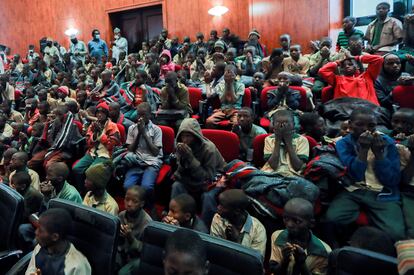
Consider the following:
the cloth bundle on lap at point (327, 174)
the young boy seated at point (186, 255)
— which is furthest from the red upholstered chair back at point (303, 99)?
the young boy seated at point (186, 255)

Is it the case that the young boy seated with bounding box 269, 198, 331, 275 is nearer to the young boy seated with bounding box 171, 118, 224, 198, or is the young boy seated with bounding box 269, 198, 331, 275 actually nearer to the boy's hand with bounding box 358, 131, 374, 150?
the boy's hand with bounding box 358, 131, 374, 150

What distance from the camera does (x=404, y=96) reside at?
3482mm

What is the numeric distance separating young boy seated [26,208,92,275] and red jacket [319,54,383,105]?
2997mm

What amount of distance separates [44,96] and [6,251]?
13.1 feet

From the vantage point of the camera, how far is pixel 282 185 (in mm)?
2436

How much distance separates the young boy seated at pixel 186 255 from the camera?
1.28m

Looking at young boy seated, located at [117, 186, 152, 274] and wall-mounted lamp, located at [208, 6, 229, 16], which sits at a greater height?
wall-mounted lamp, located at [208, 6, 229, 16]

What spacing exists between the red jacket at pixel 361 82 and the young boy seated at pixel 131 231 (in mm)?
2465

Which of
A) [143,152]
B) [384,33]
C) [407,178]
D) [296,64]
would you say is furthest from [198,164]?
[384,33]

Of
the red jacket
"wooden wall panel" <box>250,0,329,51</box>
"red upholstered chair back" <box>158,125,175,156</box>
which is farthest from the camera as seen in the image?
"wooden wall panel" <box>250,0,329,51</box>

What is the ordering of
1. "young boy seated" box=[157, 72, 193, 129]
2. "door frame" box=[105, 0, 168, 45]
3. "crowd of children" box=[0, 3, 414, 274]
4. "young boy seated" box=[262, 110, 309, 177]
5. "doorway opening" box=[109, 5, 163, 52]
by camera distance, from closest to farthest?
1. "crowd of children" box=[0, 3, 414, 274]
2. "young boy seated" box=[262, 110, 309, 177]
3. "young boy seated" box=[157, 72, 193, 129]
4. "door frame" box=[105, 0, 168, 45]
5. "doorway opening" box=[109, 5, 163, 52]

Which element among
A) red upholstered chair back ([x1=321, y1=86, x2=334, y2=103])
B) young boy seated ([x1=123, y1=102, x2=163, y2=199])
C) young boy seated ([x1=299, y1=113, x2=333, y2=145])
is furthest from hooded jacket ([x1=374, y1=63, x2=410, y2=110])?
young boy seated ([x1=123, y1=102, x2=163, y2=199])

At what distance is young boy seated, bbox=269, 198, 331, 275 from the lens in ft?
5.76

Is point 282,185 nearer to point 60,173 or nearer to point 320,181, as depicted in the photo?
point 320,181
